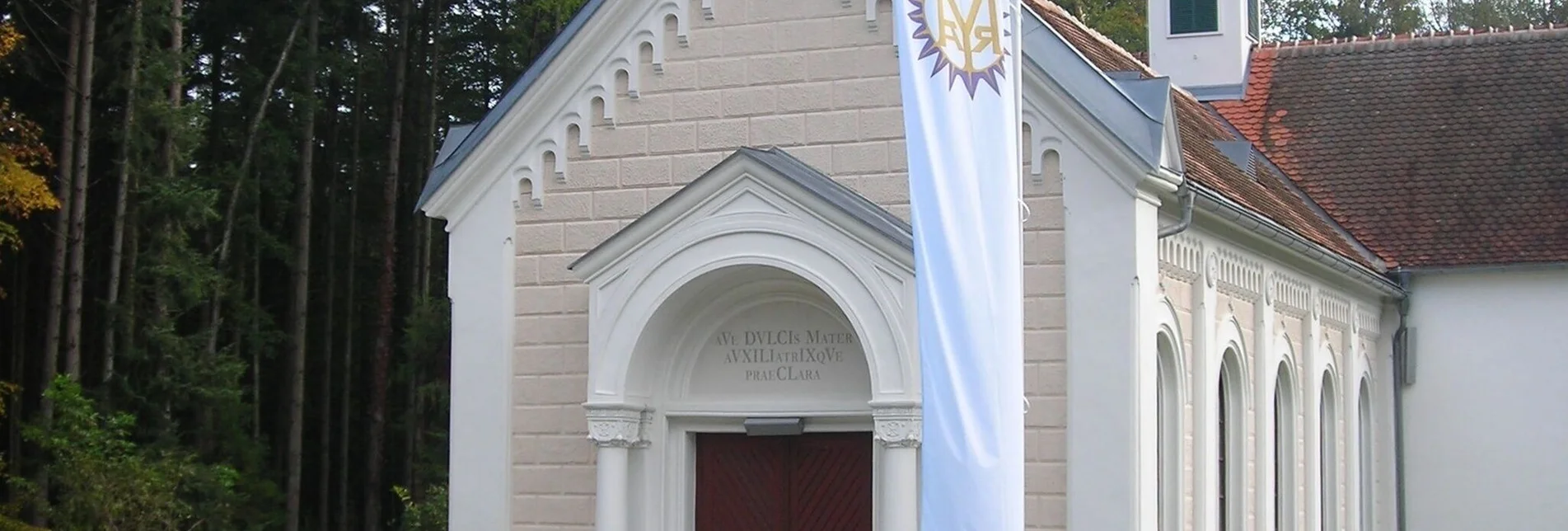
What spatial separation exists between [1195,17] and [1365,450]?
7.44m

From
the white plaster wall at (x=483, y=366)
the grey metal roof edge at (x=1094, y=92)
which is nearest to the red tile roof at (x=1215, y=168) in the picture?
the grey metal roof edge at (x=1094, y=92)

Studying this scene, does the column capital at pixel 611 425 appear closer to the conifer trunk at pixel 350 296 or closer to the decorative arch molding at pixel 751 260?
the decorative arch molding at pixel 751 260

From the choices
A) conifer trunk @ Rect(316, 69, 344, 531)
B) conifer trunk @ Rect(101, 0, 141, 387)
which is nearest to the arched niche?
conifer trunk @ Rect(101, 0, 141, 387)

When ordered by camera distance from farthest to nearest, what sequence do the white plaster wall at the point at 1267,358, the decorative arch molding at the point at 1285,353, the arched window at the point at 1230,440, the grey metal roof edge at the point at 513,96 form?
the decorative arch molding at the point at 1285,353
the arched window at the point at 1230,440
the white plaster wall at the point at 1267,358
the grey metal roof edge at the point at 513,96

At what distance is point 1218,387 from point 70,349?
18.8m

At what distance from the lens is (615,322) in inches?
622

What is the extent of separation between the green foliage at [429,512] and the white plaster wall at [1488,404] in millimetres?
12536

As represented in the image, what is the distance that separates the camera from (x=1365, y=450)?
23578 mm

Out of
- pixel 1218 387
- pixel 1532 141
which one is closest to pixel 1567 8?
pixel 1532 141

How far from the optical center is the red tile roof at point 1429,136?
2433cm

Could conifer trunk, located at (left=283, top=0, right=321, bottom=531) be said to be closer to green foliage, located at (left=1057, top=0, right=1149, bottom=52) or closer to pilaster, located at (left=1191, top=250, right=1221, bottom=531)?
green foliage, located at (left=1057, top=0, right=1149, bottom=52)

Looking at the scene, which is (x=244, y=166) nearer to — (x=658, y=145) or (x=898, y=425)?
(x=658, y=145)

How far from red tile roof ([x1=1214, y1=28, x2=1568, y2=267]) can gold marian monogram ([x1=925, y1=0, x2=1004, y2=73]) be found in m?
13.7

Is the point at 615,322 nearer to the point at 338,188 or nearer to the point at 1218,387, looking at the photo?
the point at 1218,387
